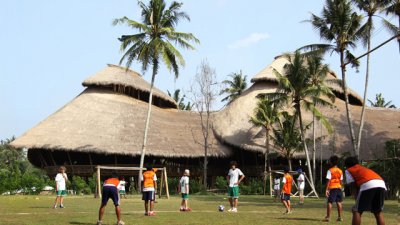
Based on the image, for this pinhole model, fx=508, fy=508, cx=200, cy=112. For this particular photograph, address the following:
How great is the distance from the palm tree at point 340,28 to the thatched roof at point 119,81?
1856 centimetres

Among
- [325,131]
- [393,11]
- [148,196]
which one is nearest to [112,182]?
[148,196]

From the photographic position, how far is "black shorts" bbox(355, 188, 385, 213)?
8.63 meters

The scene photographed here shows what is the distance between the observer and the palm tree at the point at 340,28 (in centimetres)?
3111

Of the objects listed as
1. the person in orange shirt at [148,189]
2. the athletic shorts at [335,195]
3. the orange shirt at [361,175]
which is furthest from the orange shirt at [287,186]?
the orange shirt at [361,175]

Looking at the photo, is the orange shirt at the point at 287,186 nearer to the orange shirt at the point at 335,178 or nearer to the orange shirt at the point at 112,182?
the orange shirt at the point at 335,178

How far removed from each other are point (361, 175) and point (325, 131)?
1267 inches

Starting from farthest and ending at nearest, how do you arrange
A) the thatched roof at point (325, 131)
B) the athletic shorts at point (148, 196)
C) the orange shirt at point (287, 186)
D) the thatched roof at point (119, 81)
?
the thatched roof at point (119, 81)
the thatched roof at point (325, 131)
the orange shirt at point (287, 186)
the athletic shorts at point (148, 196)

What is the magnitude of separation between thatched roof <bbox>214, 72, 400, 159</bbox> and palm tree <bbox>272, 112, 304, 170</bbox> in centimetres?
141

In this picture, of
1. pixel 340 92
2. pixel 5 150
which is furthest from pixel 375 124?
pixel 5 150

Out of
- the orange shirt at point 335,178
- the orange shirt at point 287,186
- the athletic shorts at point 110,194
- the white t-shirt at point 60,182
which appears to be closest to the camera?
the athletic shorts at point 110,194

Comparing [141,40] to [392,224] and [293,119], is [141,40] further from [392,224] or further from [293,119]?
[392,224]

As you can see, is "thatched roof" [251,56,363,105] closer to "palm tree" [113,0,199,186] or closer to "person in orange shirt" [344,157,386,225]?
"palm tree" [113,0,199,186]

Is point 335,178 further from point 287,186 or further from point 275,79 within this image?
point 275,79

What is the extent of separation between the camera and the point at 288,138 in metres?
37.0
